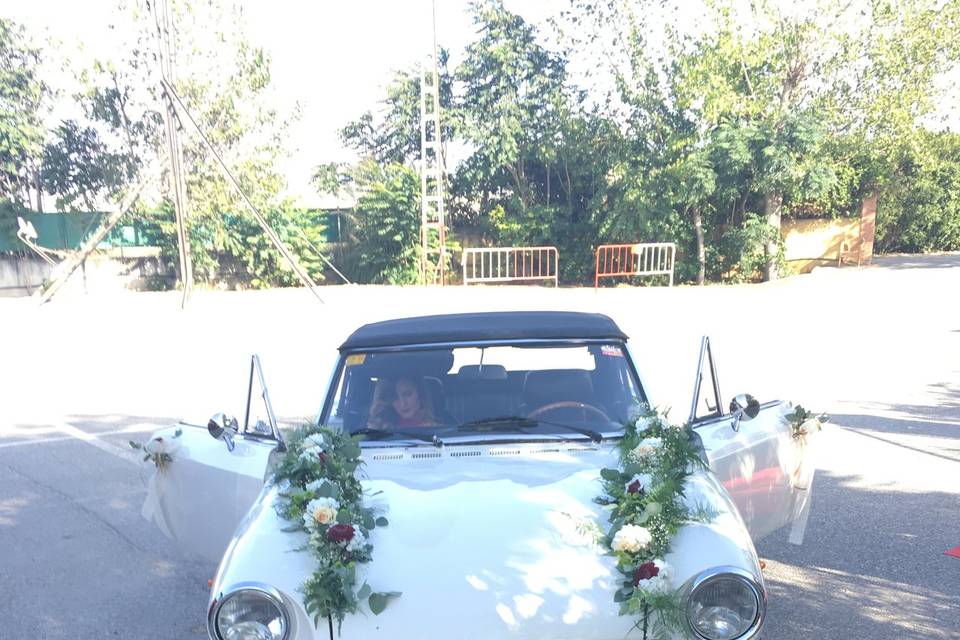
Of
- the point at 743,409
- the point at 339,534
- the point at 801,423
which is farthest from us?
the point at 801,423

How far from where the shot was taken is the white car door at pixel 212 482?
135 inches

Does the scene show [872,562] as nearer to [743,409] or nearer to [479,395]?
[743,409]

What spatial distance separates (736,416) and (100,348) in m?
13.7

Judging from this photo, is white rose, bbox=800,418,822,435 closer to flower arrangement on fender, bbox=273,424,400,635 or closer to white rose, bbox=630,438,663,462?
white rose, bbox=630,438,663,462

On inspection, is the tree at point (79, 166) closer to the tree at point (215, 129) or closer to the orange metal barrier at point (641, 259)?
the tree at point (215, 129)

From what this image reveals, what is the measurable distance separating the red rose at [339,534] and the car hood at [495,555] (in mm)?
113

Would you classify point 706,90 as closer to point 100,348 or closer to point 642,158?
point 642,158

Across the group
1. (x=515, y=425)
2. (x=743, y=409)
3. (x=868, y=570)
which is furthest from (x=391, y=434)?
(x=868, y=570)

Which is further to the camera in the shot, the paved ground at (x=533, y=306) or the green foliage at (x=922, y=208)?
the green foliage at (x=922, y=208)

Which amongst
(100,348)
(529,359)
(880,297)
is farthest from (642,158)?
(529,359)

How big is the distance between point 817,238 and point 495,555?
25.7 metres

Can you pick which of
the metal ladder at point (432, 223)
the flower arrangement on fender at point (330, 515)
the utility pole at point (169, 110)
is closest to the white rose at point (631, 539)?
the flower arrangement on fender at point (330, 515)

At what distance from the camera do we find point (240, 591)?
8.11ft

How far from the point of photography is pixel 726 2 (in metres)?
20.4
